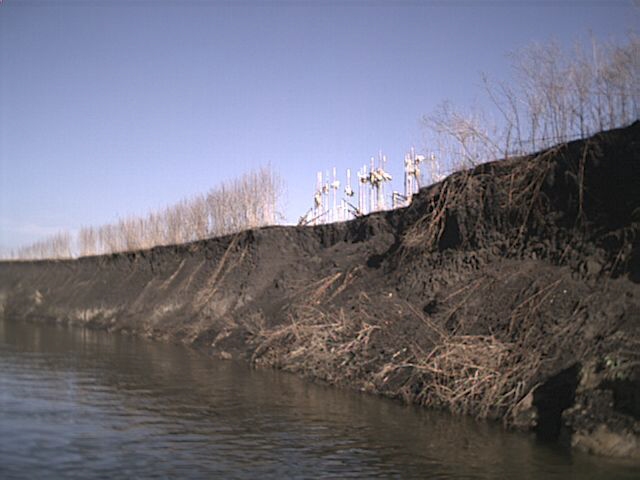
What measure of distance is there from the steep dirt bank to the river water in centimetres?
68

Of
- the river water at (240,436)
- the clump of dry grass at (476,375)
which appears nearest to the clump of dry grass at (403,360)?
the clump of dry grass at (476,375)

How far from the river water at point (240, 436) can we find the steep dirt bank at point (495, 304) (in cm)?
68

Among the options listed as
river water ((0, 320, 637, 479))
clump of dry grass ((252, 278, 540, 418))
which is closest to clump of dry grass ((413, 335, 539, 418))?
clump of dry grass ((252, 278, 540, 418))

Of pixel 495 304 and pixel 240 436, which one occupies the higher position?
pixel 495 304

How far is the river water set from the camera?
736 cm

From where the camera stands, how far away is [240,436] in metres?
8.98

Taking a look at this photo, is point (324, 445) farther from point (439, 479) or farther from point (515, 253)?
point (515, 253)

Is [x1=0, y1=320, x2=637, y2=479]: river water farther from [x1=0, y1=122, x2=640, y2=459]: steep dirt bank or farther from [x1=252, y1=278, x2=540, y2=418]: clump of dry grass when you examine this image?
[x1=0, y1=122, x2=640, y2=459]: steep dirt bank

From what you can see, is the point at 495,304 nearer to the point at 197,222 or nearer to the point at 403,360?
the point at 403,360

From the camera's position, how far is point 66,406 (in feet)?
36.2

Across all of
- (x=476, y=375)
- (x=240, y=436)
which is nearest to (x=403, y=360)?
(x=476, y=375)

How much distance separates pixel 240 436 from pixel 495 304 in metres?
6.14

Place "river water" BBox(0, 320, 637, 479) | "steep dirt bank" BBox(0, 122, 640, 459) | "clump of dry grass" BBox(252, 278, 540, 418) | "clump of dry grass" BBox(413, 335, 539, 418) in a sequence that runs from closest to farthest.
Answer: "river water" BBox(0, 320, 637, 479), "steep dirt bank" BBox(0, 122, 640, 459), "clump of dry grass" BBox(413, 335, 539, 418), "clump of dry grass" BBox(252, 278, 540, 418)

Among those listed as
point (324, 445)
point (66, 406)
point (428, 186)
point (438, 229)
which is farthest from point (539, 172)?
point (66, 406)
